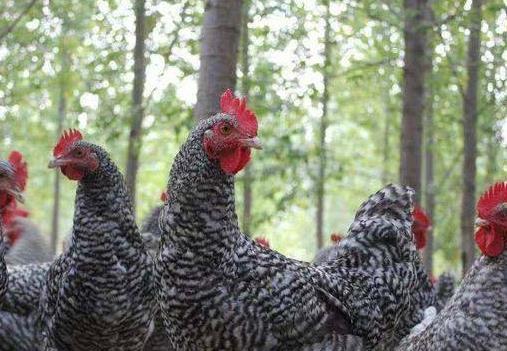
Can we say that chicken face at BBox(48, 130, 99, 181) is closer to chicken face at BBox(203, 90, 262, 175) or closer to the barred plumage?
chicken face at BBox(203, 90, 262, 175)

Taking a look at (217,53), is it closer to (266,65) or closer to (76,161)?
(76,161)

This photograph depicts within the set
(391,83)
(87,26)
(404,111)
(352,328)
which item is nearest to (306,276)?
(352,328)

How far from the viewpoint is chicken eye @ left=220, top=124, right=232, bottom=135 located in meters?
4.14

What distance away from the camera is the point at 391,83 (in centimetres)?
1185

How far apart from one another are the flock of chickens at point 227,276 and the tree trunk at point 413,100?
2250 millimetres

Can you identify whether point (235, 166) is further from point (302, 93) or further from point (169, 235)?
point (302, 93)

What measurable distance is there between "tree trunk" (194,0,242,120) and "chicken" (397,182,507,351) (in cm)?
210

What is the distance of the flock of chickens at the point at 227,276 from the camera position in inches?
164

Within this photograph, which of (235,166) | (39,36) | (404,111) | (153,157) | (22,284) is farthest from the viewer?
(153,157)

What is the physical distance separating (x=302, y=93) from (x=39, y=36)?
13.0ft

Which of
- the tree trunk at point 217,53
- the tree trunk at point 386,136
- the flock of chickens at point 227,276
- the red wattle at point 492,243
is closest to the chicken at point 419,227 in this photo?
the flock of chickens at point 227,276

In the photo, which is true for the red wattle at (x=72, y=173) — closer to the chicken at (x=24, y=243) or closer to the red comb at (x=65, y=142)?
the red comb at (x=65, y=142)

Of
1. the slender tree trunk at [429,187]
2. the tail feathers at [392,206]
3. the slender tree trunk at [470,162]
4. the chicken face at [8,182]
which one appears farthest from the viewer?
the slender tree trunk at [429,187]

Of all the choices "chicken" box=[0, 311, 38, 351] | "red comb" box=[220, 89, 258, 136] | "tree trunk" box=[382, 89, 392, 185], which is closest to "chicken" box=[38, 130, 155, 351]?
"chicken" box=[0, 311, 38, 351]
